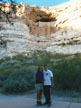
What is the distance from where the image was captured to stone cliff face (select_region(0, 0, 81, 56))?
27.3m

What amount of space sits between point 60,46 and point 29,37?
536 cm

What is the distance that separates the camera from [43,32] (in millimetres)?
31922

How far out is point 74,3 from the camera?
3017 centimetres

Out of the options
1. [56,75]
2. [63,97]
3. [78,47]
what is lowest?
[63,97]

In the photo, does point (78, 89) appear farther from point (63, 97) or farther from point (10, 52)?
point (10, 52)

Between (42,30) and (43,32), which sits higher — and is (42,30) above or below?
above

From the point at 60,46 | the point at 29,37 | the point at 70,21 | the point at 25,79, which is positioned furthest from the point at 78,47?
the point at 25,79

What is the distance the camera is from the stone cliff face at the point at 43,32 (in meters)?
27.3

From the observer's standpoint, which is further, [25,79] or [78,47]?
[78,47]

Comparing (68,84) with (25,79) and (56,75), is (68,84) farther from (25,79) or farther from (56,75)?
(25,79)

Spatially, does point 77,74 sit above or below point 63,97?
above

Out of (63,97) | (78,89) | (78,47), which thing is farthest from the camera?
(78,47)

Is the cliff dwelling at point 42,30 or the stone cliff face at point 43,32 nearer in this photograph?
the stone cliff face at point 43,32

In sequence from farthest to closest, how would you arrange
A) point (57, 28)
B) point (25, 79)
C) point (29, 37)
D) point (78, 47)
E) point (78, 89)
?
point (57, 28)
point (29, 37)
point (78, 47)
point (25, 79)
point (78, 89)
